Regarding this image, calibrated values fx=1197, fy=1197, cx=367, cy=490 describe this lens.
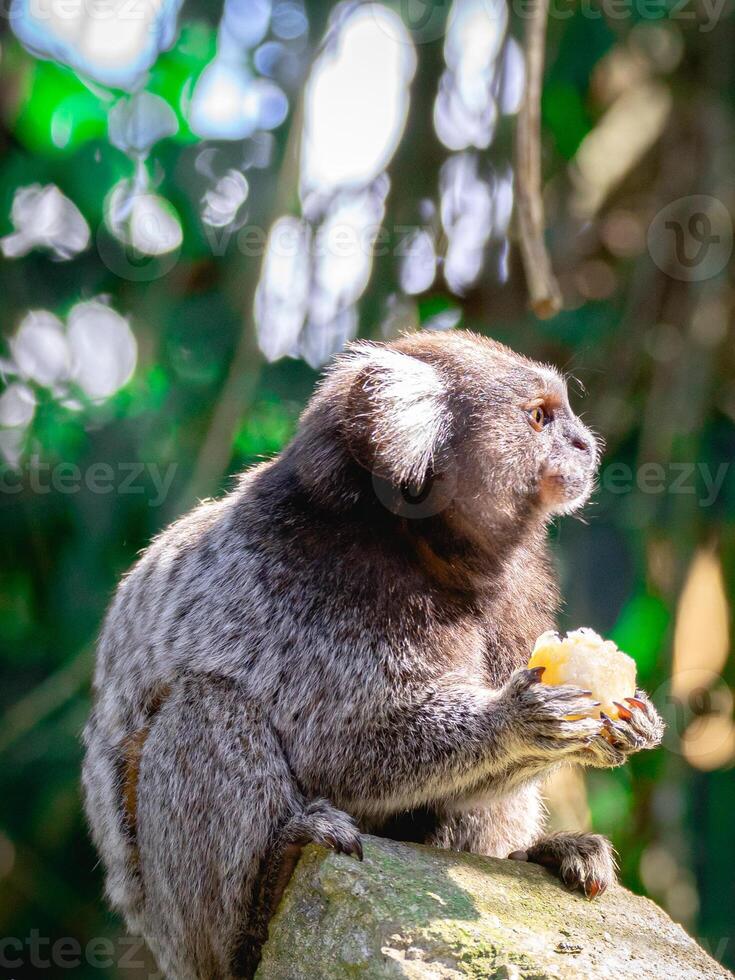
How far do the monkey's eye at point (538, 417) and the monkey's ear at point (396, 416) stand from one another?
0.26 meters

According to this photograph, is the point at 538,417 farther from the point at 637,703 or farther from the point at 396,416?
the point at 637,703

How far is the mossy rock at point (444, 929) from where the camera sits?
8.70 feet

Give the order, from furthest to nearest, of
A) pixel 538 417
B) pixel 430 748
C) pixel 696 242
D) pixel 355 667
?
pixel 696 242 < pixel 538 417 < pixel 355 667 < pixel 430 748

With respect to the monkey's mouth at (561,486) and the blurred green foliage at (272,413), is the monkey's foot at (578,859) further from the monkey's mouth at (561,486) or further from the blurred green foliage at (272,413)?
the blurred green foliage at (272,413)

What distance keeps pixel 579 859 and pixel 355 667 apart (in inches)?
31.5

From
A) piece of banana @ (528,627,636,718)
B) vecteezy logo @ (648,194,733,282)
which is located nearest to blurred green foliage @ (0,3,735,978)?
vecteezy logo @ (648,194,733,282)

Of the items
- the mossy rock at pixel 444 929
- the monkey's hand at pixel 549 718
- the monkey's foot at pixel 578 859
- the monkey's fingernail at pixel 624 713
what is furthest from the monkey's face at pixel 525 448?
the mossy rock at pixel 444 929

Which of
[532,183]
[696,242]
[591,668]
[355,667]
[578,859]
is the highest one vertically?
[696,242]

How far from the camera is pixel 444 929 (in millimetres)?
2699

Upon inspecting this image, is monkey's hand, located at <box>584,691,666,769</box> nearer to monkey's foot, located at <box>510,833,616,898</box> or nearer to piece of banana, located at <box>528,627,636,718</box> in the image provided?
piece of banana, located at <box>528,627,636,718</box>

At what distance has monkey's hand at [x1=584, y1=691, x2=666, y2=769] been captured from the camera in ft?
9.90

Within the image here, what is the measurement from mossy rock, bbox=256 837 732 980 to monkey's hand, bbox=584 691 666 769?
40 cm

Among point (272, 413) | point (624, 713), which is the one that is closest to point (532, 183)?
point (624, 713)

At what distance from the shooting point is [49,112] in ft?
22.2
